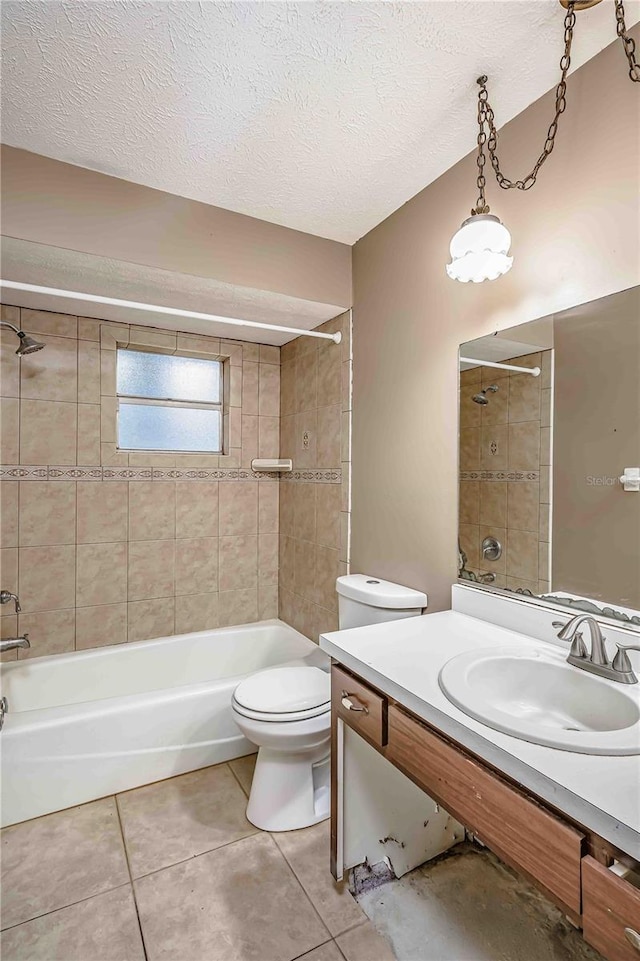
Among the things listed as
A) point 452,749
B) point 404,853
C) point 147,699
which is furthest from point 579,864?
point 147,699

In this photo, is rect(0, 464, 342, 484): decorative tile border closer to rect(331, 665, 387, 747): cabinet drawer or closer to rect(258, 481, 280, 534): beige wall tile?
rect(258, 481, 280, 534): beige wall tile

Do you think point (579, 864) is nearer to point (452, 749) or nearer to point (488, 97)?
point (452, 749)

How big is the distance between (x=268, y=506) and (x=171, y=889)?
1.93m

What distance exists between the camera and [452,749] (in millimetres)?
963

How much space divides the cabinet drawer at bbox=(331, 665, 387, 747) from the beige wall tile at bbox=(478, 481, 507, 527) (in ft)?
2.24

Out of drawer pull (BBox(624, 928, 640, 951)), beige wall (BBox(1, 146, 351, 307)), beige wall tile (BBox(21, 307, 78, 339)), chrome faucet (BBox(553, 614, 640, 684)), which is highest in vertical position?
beige wall (BBox(1, 146, 351, 307))

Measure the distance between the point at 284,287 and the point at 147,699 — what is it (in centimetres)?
189

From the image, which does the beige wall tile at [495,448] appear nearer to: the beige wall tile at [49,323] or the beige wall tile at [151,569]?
the beige wall tile at [151,569]

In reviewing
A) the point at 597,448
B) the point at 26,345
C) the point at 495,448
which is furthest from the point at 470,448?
the point at 26,345

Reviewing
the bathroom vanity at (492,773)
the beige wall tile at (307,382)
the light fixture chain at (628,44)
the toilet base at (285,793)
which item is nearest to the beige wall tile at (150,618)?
the toilet base at (285,793)

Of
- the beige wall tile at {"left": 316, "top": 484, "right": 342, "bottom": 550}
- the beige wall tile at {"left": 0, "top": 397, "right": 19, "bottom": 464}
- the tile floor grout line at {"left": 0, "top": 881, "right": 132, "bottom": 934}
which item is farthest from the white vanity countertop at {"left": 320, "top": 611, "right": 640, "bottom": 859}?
the beige wall tile at {"left": 0, "top": 397, "right": 19, "bottom": 464}

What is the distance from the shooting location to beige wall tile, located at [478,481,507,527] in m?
1.54

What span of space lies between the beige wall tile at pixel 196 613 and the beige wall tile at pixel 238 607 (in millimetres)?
45

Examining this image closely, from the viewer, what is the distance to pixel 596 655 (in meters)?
1.11
